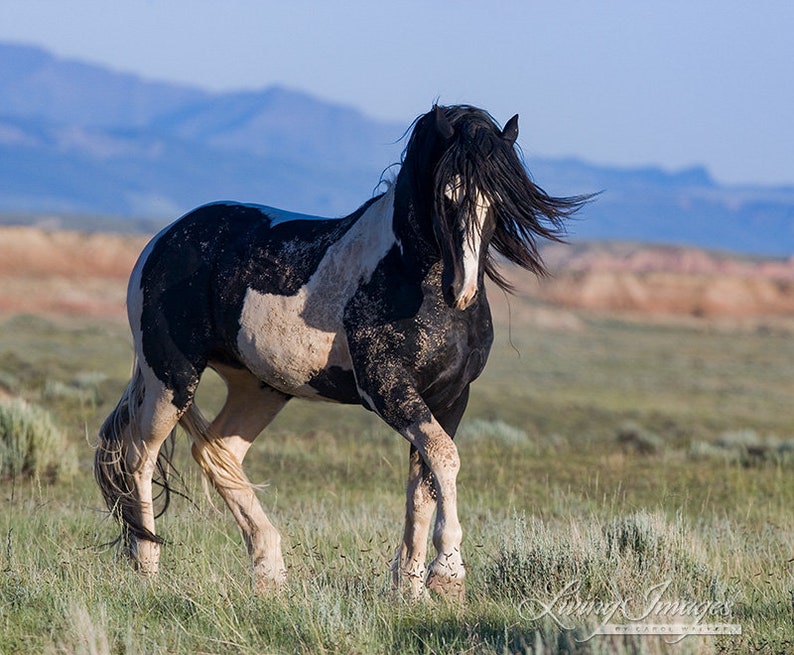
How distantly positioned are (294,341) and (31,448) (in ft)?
18.6

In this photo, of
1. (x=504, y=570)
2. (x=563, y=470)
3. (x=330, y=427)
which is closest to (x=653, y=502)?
(x=563, y=470)

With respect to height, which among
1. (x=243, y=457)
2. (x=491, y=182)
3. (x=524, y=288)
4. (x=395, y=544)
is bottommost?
(x=524, y=288)

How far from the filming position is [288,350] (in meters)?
5.94

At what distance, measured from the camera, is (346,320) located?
5.74 meters

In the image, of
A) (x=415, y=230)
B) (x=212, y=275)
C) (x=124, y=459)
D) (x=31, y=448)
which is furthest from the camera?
(x=31, y=448)

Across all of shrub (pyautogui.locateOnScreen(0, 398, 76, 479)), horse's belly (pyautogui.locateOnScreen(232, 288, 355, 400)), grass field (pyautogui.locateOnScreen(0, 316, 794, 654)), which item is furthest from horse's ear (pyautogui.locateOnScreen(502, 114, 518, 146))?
shrub (pyautogui.locateOnScreen(0, 398, 76, 479))

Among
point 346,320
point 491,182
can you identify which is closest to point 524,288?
point 346,320

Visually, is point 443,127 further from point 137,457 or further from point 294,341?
point 137,457

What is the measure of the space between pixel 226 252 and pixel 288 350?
788mm

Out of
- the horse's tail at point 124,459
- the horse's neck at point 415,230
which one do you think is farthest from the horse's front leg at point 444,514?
the horse's tail at point 124,459

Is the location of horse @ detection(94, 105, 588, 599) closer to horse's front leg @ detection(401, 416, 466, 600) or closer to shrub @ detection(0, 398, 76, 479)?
horse's front leg @ detection(401, 416, 466, 600)

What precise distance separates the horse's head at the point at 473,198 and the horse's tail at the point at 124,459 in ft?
7.49

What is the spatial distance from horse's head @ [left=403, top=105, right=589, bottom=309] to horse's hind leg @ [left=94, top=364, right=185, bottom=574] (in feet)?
6.83

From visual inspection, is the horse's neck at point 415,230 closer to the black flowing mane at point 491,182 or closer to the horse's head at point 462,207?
the black flowing mane at point 491,182
